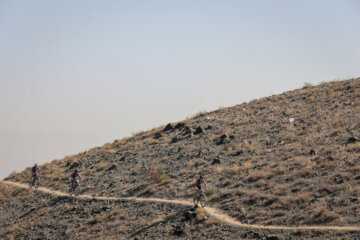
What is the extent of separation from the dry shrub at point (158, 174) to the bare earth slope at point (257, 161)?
9cm

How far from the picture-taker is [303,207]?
25.0 metres

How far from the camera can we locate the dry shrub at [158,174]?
35656 mm

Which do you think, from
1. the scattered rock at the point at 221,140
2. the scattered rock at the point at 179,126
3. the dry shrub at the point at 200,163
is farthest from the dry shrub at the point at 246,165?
the scattered rock at the point at 179,126

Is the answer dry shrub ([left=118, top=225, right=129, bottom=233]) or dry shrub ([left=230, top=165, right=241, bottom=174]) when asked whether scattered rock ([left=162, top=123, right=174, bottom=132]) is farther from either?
dry shrub ([left=118, top=225, right=129, bottom=233])

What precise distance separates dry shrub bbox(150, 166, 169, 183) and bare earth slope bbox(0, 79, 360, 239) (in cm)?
9

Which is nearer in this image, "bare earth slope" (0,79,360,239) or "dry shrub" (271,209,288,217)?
"dry shrub" (271,209,288,217)

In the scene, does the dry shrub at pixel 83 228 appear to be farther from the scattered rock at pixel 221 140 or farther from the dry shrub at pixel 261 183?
the scattered rock at pixel 221 140

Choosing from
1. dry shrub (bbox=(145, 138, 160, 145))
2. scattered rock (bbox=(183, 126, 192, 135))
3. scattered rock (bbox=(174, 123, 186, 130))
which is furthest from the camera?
scattered rock (bbox=(174, 123, 186, 130))

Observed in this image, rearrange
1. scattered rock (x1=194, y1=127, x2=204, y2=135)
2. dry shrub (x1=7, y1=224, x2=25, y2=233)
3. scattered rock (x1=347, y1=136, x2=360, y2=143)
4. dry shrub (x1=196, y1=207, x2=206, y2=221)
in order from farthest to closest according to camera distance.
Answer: scattered rock (x1=194, y1=127, x2=204, y2=135), dry shrub (x1=7, y1=224, x2=25, y2=233), scattered rock (x1=347, y1=136, x2=360, y2=143), dry shrub (x1=196, y1=207, x2=206, y2=221)

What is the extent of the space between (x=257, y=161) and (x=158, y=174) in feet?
27.4

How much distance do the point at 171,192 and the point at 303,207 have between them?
1087 centimetres

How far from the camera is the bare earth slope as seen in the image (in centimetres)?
2583

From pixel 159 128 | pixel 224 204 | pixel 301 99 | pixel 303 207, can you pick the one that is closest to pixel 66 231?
pixel 224 204

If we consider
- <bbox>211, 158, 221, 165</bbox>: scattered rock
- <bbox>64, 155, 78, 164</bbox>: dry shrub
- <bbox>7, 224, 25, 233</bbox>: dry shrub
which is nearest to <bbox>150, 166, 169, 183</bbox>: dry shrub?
<bbox>211, 158, 221, 165</bbox>: scattered rock
